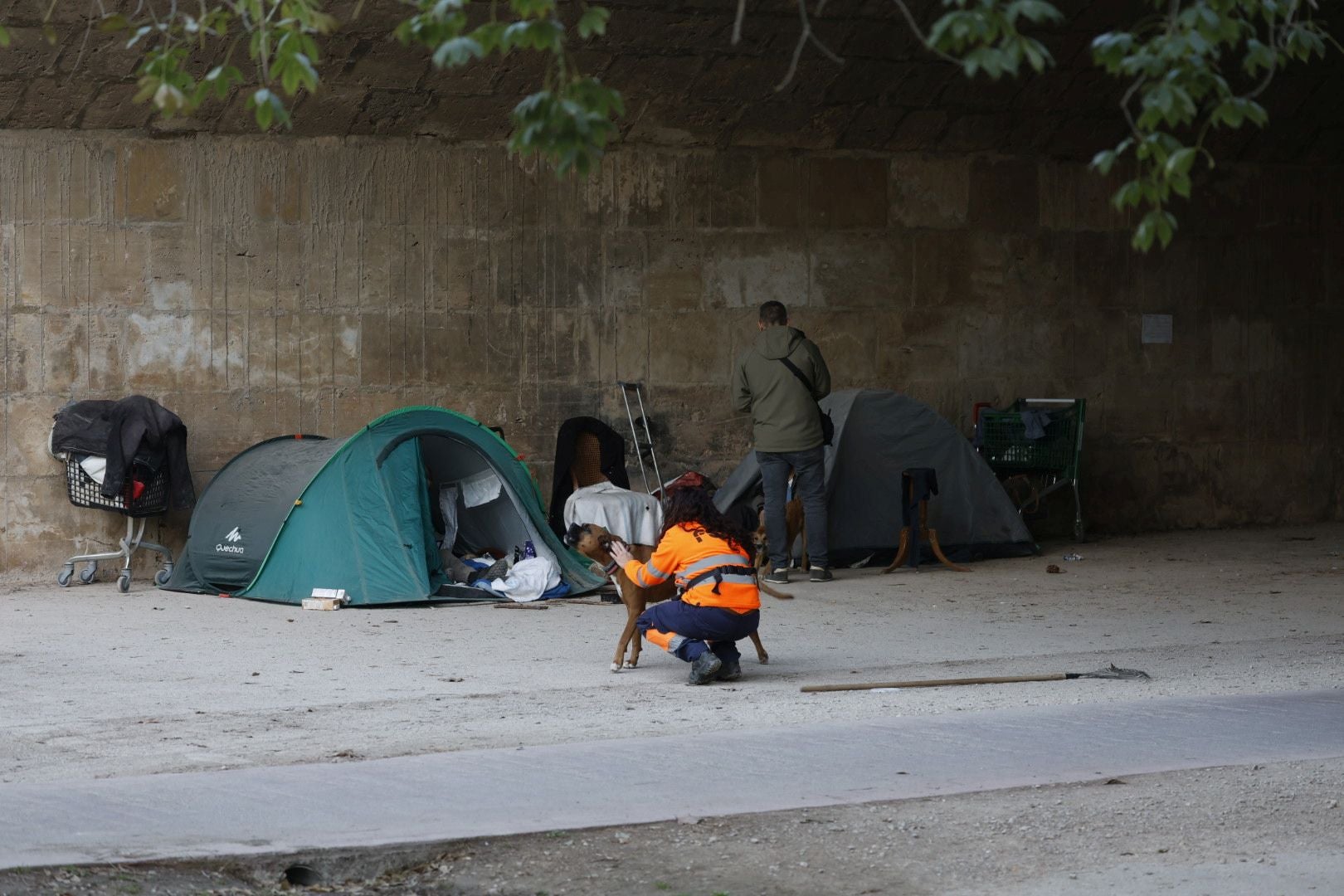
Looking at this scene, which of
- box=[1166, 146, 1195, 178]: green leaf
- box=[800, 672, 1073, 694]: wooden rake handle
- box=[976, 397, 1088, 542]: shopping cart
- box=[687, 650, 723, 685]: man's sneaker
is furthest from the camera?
box=[976, 397, 1088, 542]: shopping cart

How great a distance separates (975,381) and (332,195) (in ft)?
19.2

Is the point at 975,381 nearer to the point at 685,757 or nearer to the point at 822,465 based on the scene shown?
the point at 822,465

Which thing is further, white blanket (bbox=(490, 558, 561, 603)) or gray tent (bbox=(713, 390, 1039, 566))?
gray tent (bbox=(713, 390, 1039, 566))

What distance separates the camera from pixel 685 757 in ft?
22.3

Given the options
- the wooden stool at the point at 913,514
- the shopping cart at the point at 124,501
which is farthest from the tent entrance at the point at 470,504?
the wooden stool at the point at 913,514

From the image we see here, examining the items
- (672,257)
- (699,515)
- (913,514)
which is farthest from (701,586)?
(672,257)

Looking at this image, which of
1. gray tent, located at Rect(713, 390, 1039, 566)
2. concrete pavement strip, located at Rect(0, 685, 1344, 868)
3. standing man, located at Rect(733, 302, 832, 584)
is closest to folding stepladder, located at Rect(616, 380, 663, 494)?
gray tent, located at Rect(713, 390, 1039, 566)

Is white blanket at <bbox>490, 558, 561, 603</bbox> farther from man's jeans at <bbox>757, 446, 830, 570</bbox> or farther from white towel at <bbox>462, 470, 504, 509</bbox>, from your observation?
man's jeans at <bbox>757, 446, 830, 570</bbox>

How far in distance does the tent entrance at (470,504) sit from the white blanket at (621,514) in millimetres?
430

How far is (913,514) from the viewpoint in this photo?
13.7m

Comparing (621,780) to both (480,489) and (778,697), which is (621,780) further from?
(480,489)

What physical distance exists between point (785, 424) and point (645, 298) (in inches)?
86.1

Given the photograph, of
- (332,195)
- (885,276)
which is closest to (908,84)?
(885,276)

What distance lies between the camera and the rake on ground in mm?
8594
